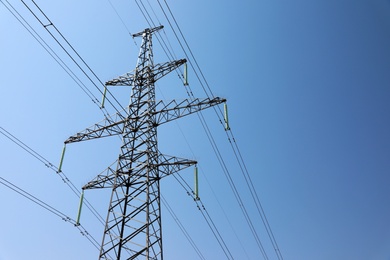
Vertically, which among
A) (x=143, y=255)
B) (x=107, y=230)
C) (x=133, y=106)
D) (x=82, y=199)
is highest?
(x=133, y=106)

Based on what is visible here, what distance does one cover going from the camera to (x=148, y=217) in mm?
12672

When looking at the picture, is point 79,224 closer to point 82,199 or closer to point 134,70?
point 82,199

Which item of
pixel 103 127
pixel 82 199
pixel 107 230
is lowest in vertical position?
pixel 107 230

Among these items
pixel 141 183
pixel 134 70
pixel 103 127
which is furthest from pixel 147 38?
pixel 141 183

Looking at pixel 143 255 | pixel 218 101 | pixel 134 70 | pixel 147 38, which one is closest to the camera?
pixel 143 255

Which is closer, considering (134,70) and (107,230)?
(107,230)

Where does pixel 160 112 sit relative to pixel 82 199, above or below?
above

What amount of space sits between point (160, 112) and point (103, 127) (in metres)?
3.08

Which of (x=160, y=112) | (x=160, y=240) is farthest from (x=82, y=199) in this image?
(x=160, y=112)

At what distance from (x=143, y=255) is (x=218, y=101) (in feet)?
26.2

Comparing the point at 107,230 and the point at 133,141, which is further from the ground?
the point at 133,141

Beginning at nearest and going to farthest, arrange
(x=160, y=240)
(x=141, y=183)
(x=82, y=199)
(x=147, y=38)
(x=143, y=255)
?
(x=143, y=255) → (x=160, y=240) → (x=141, y=183) → (x=82, y=199) → (x=147, y=38)

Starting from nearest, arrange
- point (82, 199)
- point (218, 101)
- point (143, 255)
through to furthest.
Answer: point (143, 255) < point (82, 199) < point (218, 101)

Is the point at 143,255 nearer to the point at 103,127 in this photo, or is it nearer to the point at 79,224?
the point at 79,224
